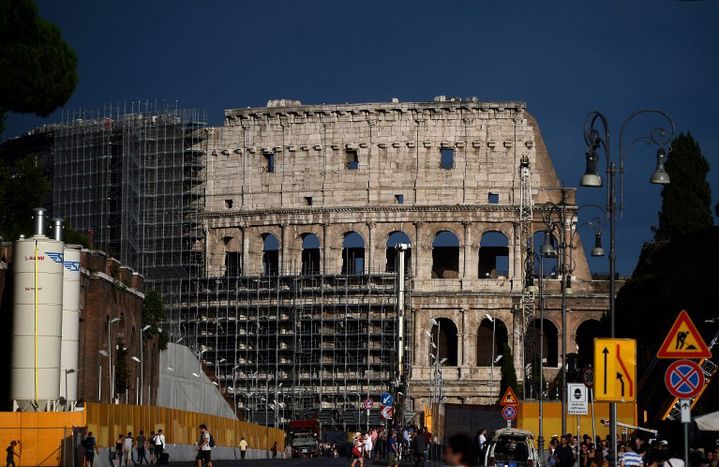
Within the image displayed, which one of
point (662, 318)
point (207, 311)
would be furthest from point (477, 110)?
point (662, 318)

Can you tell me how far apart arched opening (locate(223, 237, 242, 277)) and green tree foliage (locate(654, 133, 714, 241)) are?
89.7 feet

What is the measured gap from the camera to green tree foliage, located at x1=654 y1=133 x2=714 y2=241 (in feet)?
293

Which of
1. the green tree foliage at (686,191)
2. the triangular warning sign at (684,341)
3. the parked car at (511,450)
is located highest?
the green tree foliage at (686,191)

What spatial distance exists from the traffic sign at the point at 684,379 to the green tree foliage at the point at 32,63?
2412 cm

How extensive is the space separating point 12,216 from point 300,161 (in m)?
37.1

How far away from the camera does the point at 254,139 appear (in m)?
105

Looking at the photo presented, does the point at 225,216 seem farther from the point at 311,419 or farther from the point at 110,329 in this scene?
the point at 110,329

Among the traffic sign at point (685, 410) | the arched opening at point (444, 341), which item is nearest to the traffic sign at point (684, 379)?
the traffic sign at point (685, 410)

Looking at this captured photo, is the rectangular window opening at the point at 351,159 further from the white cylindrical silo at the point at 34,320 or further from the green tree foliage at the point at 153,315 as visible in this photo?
the white cylindrical silo at the point at 34,320

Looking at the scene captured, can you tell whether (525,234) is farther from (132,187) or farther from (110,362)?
(110,362)

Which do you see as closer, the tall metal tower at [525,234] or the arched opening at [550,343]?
the tall metal tower at [525,234]

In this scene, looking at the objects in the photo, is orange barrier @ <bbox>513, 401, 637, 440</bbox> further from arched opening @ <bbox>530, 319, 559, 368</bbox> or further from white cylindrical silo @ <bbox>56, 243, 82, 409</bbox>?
arched opening @ <bbox>530, 319, 559, 368</bbox>

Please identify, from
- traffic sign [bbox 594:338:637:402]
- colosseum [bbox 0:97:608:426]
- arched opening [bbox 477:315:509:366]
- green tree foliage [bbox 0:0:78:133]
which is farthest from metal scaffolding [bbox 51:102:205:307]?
traffic sign [bbox 594:338:637:402]

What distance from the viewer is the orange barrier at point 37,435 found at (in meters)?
45.5
